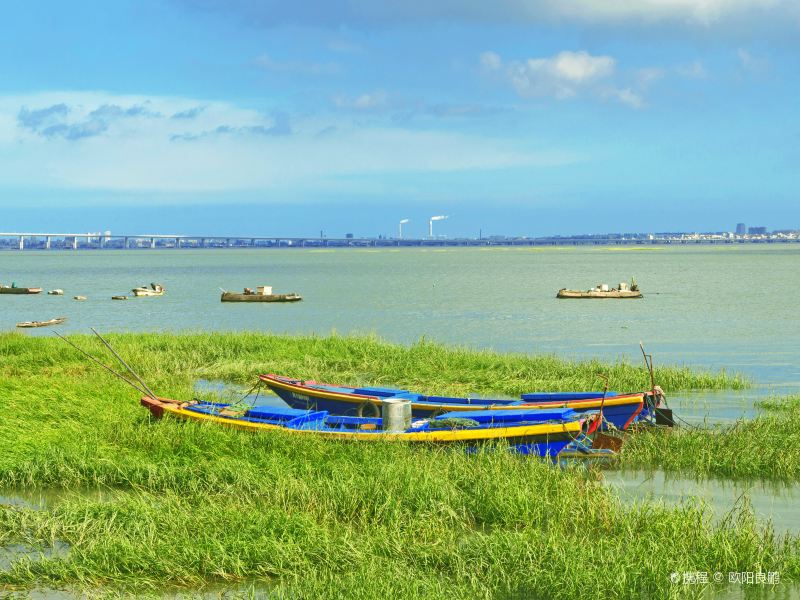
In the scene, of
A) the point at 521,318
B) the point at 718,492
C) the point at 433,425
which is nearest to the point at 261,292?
the point at 521,318

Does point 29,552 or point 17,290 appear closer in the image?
point 29,552

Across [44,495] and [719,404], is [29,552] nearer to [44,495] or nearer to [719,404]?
[44,495]

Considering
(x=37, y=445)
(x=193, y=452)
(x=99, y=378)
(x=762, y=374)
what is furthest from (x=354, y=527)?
(x=762, y=374)

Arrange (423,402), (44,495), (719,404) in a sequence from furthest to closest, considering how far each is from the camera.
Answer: (719,404)
(423,402)
(44,495)

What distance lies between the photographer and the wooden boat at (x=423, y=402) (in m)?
16.6

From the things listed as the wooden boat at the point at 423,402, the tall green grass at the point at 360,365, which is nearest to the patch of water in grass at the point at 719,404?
the tall green grass at the point at 360,365

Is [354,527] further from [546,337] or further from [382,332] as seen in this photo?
[382,332]

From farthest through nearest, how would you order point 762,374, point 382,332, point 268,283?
1. point 268,283
2. point 382,332
3. point 762,374

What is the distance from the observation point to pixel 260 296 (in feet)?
219

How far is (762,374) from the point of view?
2934cm

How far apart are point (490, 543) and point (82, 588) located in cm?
432

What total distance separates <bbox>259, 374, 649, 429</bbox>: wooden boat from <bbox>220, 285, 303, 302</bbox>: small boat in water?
46.9 m

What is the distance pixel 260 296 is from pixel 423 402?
50247mm

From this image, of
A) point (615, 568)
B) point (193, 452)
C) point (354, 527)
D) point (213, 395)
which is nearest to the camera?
point (615, 568)
